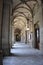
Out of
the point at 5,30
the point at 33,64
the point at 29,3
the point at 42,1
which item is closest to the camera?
the point at 33,64

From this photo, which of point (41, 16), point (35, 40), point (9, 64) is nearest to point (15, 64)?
point (9, 64)

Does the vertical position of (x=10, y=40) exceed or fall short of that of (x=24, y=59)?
it exceeds it

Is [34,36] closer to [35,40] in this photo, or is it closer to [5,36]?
[35,40]

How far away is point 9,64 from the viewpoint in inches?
342

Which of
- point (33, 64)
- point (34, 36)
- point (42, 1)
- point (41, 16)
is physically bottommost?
point (33, 64)

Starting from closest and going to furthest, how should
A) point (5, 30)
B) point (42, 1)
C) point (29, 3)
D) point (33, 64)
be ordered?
point (33, 64), point (5, 30), point (42, 1), point (29, 3)

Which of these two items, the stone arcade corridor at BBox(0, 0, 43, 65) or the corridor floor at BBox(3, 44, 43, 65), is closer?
the corridor floor at BBox(3, 44, 43, 65)

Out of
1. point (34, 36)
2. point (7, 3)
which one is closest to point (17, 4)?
point (34, 36)

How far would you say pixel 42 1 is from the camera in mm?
16328

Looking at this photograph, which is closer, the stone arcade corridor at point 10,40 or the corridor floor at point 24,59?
the corridor floor at point 24,59

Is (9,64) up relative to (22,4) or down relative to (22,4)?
down

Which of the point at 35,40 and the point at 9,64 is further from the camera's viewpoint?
the point at 35,40

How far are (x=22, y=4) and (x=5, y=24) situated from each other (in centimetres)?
953

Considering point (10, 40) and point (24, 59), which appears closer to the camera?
point (24, 59)
